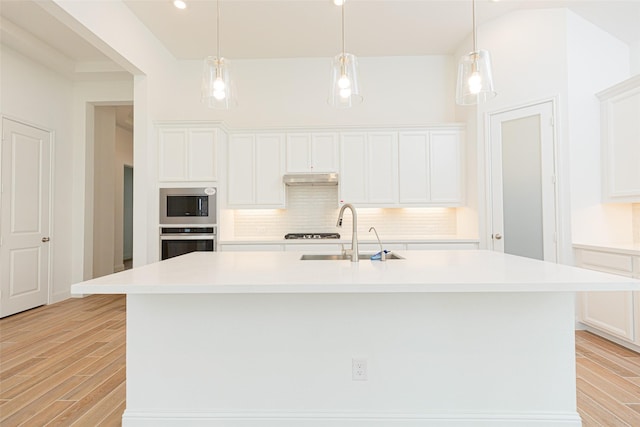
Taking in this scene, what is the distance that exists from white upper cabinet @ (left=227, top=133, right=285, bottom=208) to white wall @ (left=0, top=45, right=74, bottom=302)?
2602 millimetres

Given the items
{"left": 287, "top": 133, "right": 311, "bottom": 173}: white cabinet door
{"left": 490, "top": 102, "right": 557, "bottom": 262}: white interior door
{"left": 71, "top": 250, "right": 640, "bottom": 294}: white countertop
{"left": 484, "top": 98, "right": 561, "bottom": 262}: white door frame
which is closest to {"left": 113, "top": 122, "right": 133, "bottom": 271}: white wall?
{"left": 287, "top": 133, "right": 311, "bottom": 173}: white cabinet door

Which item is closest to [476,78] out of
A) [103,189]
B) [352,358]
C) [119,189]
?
[352,358]

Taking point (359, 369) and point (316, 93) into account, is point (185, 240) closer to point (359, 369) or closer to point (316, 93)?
point (316, 93)

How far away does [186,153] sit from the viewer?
165 inches

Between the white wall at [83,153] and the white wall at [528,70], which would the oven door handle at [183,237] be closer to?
the white wall at [83,153]

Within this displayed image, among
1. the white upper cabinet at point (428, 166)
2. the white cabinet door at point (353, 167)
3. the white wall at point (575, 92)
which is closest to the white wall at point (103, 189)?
the white cabinet door at point (353, 167)

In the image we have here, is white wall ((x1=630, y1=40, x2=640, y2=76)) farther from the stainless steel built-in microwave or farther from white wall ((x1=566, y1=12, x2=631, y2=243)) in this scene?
the stainless steel built-in microwave

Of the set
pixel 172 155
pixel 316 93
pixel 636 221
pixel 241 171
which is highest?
pixel 316 93

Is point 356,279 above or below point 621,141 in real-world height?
below

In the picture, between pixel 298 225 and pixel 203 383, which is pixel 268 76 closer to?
pixel 298 225

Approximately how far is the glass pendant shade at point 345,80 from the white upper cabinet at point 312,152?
2.23 metres

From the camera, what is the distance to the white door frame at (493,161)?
3.59 meters

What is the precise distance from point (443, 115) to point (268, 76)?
258 centimetres

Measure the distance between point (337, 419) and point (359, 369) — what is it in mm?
293
